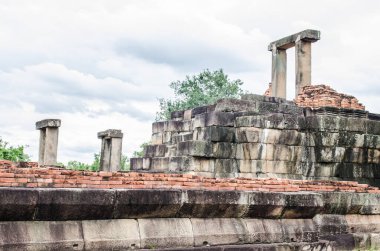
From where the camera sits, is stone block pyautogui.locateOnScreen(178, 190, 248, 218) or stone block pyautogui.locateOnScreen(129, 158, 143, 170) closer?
stone block pyautogui.locateOnScreen(178, 190, 248, 218)

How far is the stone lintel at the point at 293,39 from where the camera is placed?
810 inches

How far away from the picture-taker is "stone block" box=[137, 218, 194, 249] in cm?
641

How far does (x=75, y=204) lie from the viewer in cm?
598

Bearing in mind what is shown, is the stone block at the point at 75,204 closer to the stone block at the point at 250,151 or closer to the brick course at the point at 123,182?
the brick course at the point at 123,182

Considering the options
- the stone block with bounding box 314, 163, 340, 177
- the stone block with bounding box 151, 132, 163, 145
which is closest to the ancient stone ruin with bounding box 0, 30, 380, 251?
the stone block with bounding box 314, 163, 340, 177

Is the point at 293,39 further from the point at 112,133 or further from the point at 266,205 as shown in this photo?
the point at 266,205

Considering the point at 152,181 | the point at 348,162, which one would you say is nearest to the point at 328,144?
the point at 348,162

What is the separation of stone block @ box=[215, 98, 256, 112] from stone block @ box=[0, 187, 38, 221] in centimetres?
1075

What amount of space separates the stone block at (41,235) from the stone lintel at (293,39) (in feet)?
53.3

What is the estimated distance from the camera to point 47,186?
20.0 ft

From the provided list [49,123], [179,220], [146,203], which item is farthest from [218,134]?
[146,203]

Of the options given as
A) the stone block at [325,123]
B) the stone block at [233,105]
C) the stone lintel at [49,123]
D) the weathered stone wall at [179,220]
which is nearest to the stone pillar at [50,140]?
the stone lintel at [49,123]

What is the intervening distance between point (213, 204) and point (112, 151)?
1087 cm

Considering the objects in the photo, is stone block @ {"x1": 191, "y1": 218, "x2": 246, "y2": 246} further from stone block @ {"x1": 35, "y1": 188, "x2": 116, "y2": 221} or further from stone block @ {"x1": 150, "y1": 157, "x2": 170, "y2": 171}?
stone block @ {"x1": 150, "y1": 157, "x2": 170, "y2": 171}
